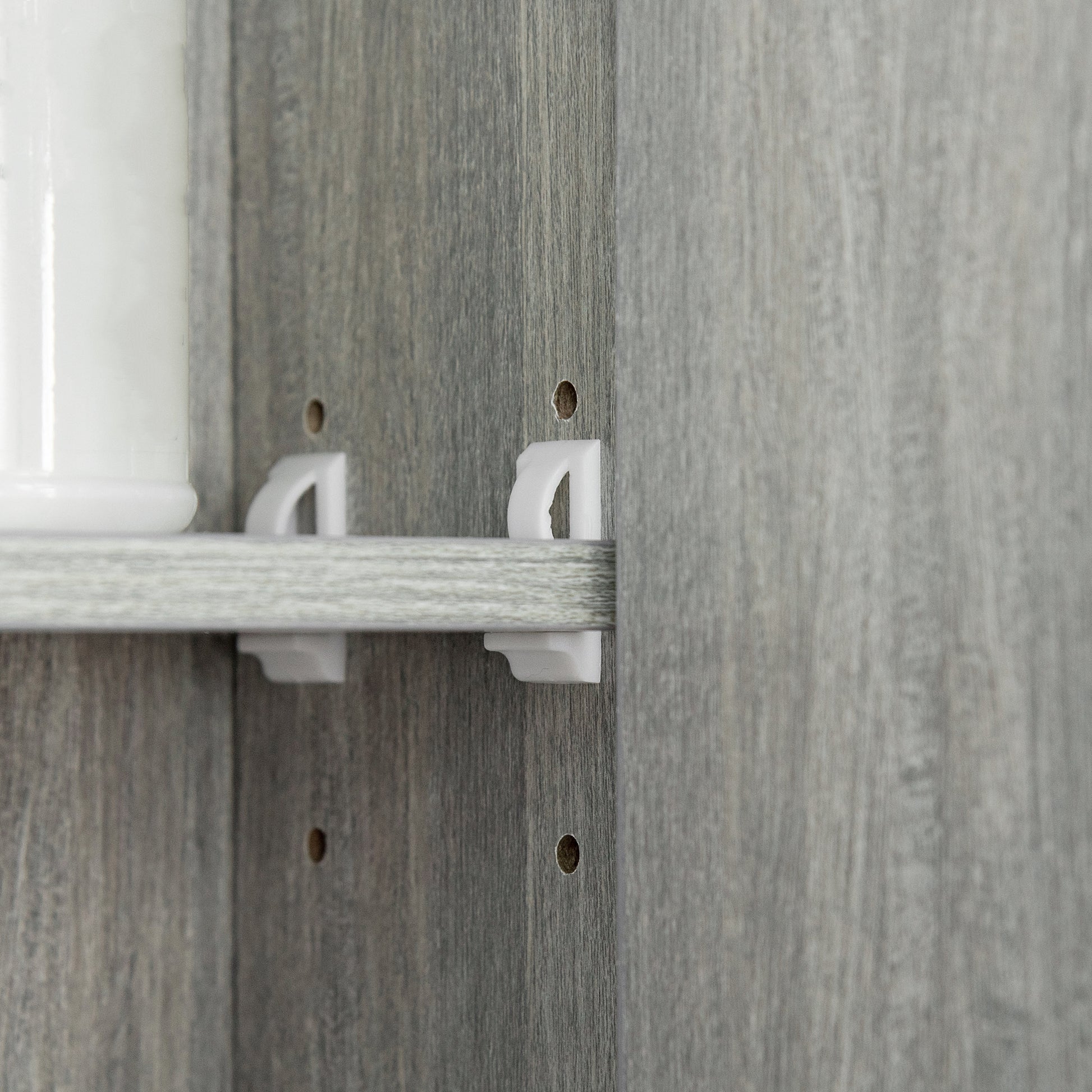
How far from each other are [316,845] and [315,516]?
12cm

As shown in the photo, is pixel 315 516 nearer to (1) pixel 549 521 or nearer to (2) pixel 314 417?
(2) pixel 314 417

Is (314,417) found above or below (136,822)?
above

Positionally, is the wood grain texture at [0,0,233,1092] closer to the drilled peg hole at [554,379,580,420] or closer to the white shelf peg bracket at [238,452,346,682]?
the white shelf peg bracket at [238,452,346,682]

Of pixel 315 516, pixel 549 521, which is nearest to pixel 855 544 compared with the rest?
pixel 549 521

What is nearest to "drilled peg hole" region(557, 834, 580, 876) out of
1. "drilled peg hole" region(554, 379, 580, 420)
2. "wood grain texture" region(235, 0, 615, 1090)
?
"wood grain texture" region(235, 0, 615, 1090)

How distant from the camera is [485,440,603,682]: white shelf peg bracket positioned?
16.0 inches

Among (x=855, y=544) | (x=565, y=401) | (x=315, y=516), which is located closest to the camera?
(x=855, y=544)

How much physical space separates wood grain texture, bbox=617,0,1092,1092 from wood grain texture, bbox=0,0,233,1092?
252 millimetres

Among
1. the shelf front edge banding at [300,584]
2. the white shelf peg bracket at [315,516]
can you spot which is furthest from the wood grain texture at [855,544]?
the white shelf peg bracket at [315,516]

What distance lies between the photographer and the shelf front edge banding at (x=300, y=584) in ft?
1.03

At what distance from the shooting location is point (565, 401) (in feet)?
1.40

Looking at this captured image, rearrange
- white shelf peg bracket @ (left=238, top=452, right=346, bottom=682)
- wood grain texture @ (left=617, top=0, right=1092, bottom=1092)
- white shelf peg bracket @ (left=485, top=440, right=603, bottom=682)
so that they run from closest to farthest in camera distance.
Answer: wood grain texture @ (left=617, top=0, right=1092, bottom=1092) → white shelf peg bracket @ (left=485, top=440, right=603, bottom=682) → white shelf peg bracket @ (left=238, top=452, right=346, bottom=682)

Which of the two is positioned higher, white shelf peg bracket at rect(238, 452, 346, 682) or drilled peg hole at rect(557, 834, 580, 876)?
white shelf peg bracket at rect(238, 452, 346, 682)

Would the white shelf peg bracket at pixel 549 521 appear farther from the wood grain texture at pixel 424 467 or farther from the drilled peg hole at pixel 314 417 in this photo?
the drilled peg hole at pixel 314 417
